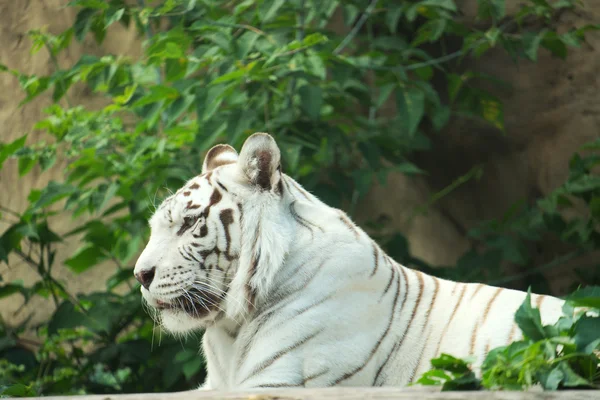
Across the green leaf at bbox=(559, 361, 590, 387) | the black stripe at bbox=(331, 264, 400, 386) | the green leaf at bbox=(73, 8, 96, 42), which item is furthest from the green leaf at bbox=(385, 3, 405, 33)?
the green leaf at bbox=(559, 361, 590, 387)

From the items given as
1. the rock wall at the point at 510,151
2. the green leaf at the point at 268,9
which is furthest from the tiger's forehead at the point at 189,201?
the rock wall at the point at 510,151

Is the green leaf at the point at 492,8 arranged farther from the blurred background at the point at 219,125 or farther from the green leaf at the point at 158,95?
the green leaf at the point at 158,95

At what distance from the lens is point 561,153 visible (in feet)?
17.3

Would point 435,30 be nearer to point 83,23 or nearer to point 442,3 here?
point 442,3

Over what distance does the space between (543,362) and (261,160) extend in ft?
3.31

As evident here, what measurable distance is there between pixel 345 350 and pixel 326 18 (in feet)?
6.69

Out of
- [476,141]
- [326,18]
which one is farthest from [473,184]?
[326,18]

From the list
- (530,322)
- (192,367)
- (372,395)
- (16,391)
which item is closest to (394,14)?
(192,367)

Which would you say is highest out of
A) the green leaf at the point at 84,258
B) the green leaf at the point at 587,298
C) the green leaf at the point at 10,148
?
the green leaf at the point at 587,298

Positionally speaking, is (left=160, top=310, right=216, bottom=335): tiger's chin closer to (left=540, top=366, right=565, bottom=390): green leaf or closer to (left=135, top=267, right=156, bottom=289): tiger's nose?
(left=135, top=267, right=156, bottom=289): tiger's nose

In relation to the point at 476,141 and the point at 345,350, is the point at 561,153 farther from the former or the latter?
the point at 345,350

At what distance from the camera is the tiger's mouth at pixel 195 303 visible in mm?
2270

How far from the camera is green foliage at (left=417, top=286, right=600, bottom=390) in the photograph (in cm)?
161

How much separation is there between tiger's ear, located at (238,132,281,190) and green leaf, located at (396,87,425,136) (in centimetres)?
152
